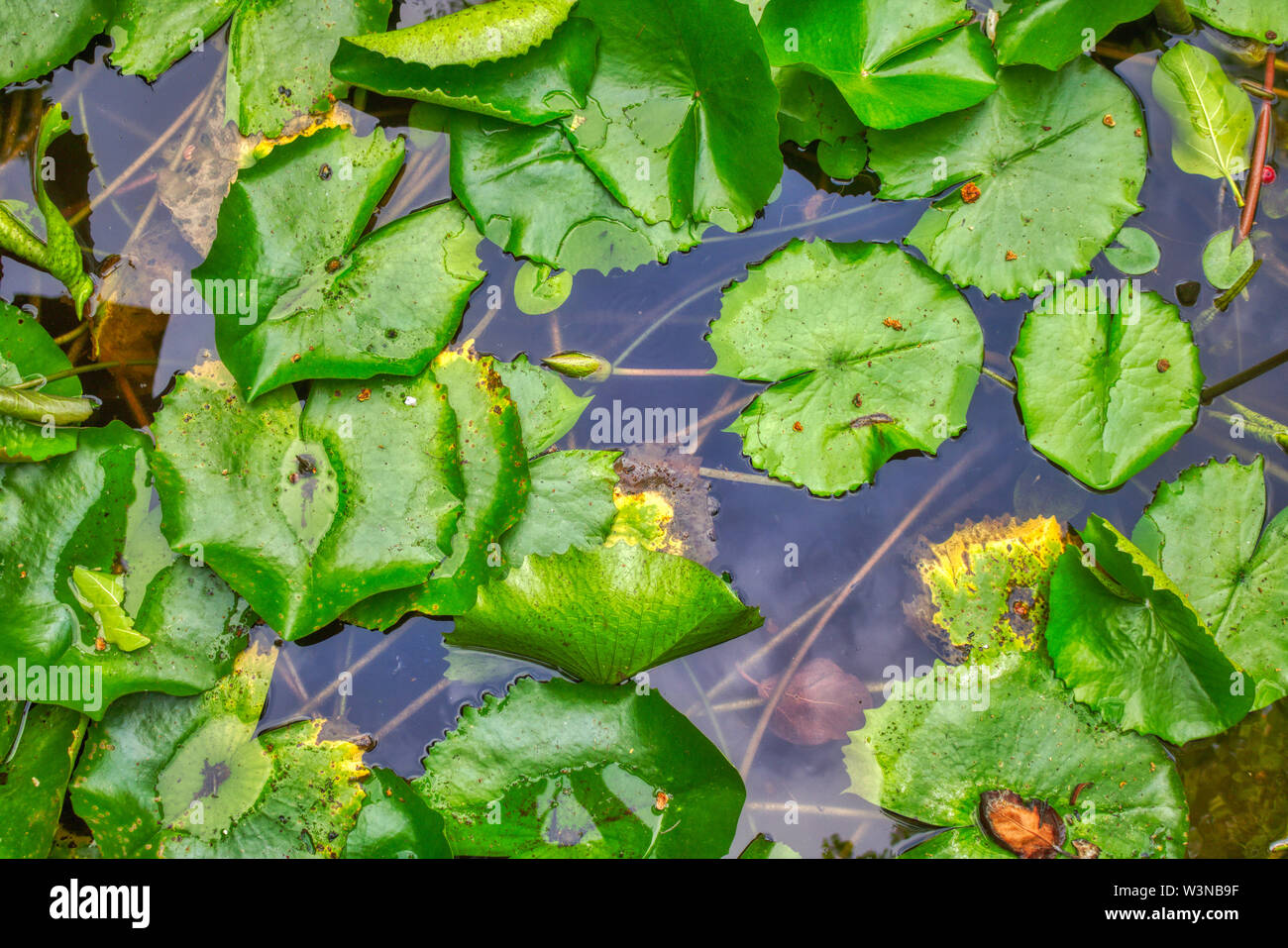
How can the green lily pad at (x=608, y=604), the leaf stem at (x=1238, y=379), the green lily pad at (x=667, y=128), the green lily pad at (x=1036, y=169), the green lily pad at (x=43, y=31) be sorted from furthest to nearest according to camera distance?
the green lily pad at (x=43, y=31) → the leaf stem at (x=1238, y=379) → the green lily pad at (x=1036, y=169) → the green lily pad at (x=667, y=128) → the green lily pad at (x=608, y=604)

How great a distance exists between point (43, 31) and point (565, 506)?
2650 mm

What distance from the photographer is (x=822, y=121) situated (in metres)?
3.26

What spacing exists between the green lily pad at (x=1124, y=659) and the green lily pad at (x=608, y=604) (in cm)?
108

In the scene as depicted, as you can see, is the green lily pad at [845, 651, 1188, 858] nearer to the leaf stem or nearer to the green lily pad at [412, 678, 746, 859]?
the green lily pad at [412, 678, 746, 859]

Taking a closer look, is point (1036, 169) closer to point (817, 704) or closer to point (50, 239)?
point (817, 704)

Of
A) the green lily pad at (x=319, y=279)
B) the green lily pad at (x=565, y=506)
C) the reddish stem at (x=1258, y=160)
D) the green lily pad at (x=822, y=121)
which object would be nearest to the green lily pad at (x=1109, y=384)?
the reddish stem at (x=1258, y=160)

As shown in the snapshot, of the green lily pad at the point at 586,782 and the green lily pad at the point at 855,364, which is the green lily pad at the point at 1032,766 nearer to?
the green lily pad at the point at 586,782

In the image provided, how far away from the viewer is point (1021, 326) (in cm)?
323

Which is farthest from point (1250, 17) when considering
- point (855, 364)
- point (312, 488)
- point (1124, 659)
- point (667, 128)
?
point (312, 488)

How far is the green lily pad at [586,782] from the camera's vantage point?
3021 millimetres

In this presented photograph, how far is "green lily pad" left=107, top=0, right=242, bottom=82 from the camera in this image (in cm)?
345

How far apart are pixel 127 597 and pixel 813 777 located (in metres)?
2.49
